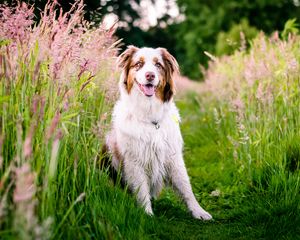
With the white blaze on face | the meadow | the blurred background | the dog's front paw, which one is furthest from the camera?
the blurred background

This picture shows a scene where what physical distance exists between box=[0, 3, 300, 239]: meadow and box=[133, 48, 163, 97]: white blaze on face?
0.29 meters

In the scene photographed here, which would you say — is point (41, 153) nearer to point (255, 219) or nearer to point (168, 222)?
point (168, 222)

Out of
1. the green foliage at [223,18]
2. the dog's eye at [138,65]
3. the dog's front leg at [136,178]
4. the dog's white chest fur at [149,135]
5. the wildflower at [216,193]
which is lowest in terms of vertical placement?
the wildflower at [216,193]

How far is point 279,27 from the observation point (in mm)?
29531

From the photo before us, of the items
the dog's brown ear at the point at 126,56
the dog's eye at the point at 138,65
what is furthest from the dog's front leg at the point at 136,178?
the dog's brown ear at the point at 126,56

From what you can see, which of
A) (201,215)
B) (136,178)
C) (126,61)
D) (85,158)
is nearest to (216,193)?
(201,215)

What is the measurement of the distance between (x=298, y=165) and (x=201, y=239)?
142 centimetres

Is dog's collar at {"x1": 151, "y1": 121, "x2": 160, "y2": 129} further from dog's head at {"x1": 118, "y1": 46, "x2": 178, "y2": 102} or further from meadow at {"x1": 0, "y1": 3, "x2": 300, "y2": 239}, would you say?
meadow at {"x1": 0, "y1": 3, "x2": 300, "y2": 239}

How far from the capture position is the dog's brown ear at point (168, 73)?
15.1 feet

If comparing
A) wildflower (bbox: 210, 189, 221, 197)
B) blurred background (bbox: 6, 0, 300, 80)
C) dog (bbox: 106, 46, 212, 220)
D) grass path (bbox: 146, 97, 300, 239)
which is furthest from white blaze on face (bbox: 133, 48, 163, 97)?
blurred background (bbox: 6, 0, 300, 80)

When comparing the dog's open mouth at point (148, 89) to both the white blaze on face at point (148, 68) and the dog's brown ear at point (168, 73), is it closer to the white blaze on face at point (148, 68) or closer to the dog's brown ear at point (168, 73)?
the white blaze on face at point (148, 68)

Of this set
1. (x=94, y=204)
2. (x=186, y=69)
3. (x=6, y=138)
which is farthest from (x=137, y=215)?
(x=186, y=69)

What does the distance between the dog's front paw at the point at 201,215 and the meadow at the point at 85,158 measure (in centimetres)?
8

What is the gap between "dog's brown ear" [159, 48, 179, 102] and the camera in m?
4.60
